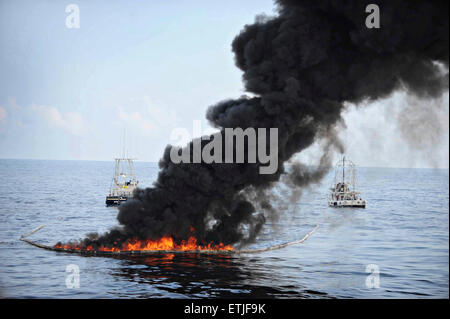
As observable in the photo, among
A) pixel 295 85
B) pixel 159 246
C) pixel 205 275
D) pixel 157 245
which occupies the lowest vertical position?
pixel 205 275

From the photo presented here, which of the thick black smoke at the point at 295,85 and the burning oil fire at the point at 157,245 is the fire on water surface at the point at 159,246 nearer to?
the burning oil fire at the point at 157,245

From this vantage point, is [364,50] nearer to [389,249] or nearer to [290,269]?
[290,269]

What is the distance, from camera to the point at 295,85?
3697 cm

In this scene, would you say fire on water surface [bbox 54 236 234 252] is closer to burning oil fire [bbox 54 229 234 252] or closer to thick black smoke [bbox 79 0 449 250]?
burning oil fire [bbox 54 229 234 252]

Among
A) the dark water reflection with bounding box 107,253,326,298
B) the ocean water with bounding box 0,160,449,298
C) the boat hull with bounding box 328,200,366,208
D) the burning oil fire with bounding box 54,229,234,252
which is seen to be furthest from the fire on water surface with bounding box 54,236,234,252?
the boat hull with bounding box 328,200,366,208

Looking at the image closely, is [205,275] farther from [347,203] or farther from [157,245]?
[347,203]

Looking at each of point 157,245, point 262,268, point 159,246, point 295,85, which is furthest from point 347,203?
point 295,85

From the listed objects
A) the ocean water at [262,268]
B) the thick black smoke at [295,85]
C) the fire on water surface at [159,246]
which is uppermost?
the thick black smoke at [295,85]

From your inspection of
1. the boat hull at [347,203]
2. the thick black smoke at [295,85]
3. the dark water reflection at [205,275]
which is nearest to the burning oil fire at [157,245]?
the dark water reflection at [205,275]

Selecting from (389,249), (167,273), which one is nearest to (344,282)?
(167,273)

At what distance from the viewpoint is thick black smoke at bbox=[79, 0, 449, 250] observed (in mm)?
33844

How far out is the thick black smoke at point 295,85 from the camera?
33.8 meters

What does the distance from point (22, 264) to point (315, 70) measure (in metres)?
32.7

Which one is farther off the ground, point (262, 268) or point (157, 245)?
point (157, 245)
